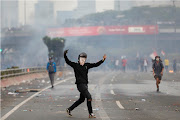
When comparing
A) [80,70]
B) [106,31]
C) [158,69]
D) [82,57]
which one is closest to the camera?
[82,57]

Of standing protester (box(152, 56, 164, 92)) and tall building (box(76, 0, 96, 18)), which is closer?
standing protester (box(152, 56, 164, 92))

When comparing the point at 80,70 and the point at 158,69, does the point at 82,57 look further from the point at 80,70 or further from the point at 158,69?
the point at 158,69

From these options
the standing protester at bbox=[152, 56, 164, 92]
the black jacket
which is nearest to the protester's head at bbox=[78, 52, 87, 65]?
the black jacket

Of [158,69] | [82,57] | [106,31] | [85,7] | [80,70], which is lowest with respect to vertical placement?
[158,69]

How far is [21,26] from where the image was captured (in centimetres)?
11625

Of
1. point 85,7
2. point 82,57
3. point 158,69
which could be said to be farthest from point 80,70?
point 85,7

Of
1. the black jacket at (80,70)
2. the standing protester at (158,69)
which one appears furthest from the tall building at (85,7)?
the black jacket at (80,70)

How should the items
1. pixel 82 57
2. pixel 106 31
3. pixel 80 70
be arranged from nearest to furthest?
pixel 82 57, pixel 80 70, pixel 106 31

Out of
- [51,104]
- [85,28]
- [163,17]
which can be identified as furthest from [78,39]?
[51,104]

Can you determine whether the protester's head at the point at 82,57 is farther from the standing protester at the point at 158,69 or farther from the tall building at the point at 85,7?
the tall building at the point at 85,7

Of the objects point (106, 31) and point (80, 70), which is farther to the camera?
point (106, 31)

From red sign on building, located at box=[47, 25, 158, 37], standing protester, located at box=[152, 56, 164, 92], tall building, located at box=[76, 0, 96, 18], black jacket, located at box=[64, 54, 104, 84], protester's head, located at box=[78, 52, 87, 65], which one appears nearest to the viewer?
protester's head, located at box=[78, 52, 87, 65]

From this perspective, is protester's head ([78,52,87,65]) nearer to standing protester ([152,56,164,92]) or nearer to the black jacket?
the black jacket

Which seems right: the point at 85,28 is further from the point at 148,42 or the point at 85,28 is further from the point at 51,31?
the point at 148,42
